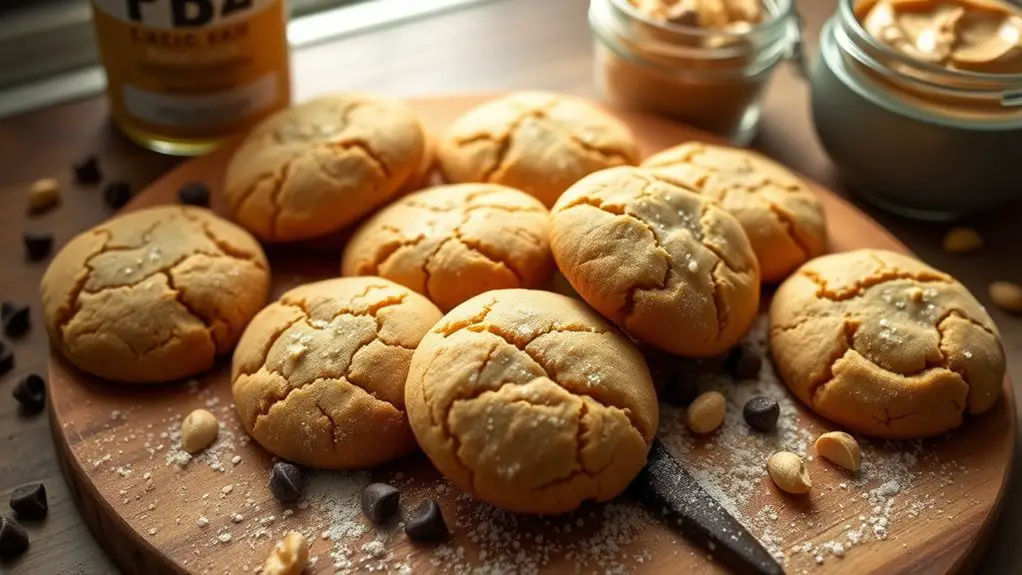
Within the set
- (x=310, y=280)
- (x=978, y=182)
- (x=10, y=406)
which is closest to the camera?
(x=10, y=406)

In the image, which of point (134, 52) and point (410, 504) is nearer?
point (410, 504)

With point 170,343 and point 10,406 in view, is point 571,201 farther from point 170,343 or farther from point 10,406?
point 10,406

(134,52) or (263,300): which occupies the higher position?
(134,52)

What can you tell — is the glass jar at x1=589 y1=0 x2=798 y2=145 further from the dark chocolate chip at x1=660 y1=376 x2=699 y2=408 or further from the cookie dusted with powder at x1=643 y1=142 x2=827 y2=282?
the dark chocolate chip at x1=660 y1=376 x2=699 y2=408

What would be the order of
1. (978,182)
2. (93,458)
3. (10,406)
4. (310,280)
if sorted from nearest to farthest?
(93,458)
(10,406)
(310,280)
(978,182)

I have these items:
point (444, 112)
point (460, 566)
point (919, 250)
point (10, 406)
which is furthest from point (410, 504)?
point (919, 250)

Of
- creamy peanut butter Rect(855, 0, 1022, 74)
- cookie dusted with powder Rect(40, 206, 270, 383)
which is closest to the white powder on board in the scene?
cookie dusted with powder Rect(40, 206, 270, 383)

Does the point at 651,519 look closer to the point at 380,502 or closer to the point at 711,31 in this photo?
the point at 380,502
